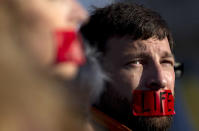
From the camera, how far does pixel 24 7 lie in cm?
29

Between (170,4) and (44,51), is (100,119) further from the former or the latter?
(170,4)

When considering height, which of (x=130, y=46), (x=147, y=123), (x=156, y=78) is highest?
(x=130, y=46)

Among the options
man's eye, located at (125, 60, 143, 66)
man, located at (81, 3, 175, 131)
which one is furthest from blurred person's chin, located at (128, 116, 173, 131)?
man's eye, located at (125, 60, 143, 66)

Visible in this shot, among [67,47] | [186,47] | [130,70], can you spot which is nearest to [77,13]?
[67,47]

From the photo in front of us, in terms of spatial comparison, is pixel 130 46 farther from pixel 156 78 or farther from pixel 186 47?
pixel 186 47

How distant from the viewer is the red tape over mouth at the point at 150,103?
91 centimetres

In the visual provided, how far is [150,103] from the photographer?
924mm

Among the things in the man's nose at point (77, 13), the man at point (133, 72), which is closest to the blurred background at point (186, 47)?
the man at point (133, 72)

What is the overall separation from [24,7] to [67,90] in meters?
0.10

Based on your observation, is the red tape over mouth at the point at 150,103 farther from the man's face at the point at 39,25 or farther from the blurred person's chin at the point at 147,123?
the man's face at the point at 39,25

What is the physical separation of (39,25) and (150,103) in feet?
2.27

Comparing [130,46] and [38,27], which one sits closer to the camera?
[38,27]

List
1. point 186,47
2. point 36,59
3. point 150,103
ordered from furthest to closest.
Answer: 1. point 186,47
2. point 150,103
3. point 36,59

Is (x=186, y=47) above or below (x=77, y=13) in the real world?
below
